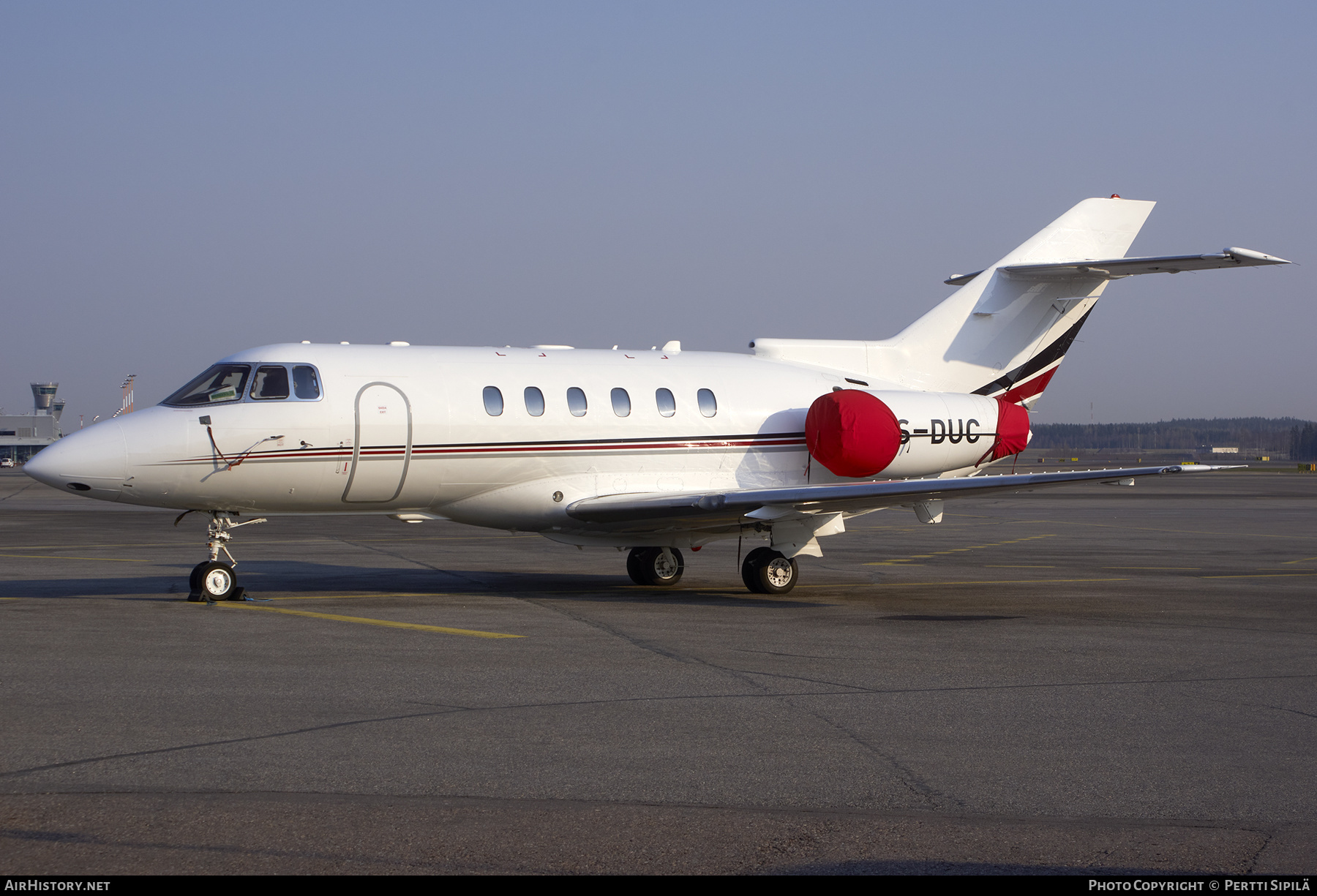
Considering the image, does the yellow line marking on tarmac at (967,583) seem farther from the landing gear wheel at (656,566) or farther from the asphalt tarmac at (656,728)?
the landing gear wheel at (656,566)

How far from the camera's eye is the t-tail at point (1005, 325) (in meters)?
18.7

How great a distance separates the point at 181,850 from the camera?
4949mm

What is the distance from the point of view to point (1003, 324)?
18.9m

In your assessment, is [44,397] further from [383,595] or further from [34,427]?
[383,595]

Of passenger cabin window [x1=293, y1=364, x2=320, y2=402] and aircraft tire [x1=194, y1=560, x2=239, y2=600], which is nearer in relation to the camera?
aircraft tire [x1=194, y1=560, x2=239, y2=600]

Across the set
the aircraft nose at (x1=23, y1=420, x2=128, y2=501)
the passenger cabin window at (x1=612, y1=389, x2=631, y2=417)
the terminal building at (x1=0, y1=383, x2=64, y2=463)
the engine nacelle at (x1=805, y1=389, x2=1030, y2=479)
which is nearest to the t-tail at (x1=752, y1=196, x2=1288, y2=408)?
the engine nacelle at (x1=805, y1=389, x2=1030, y2=479)

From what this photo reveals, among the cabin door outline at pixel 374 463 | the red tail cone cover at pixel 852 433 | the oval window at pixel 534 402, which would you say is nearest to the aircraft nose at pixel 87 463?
the cabin door outline at pixel 374 463

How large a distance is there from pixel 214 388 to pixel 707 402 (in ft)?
21.7

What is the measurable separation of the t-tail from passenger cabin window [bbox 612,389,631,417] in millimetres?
3227

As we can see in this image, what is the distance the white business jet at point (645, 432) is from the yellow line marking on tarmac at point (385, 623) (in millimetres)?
951

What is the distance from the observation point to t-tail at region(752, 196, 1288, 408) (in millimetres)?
18688

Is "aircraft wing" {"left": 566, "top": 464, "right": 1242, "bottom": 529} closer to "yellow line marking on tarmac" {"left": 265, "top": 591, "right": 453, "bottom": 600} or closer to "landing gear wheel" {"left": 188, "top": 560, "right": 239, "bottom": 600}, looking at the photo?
"yellow line marking on tarmac" {"left": 265, "top": 591, "right": 453, "bottom": 600}

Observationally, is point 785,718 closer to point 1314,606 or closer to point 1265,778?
point 1265,778

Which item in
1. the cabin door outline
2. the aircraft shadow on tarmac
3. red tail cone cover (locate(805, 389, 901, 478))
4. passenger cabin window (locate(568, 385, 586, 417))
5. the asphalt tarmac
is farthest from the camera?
red tail cone cover (locate(805, 389, 901, 478))
